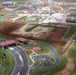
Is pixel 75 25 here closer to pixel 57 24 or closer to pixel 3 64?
pixel 57 24

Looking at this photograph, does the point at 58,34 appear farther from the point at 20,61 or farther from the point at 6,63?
the point at 6,63

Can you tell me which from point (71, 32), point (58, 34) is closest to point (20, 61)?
point (58, 34)

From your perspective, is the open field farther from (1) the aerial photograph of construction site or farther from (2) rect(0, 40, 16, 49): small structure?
(2) rect(0, 40, 16, 49): small structure

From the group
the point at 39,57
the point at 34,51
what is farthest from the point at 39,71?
A: the point at 34,51

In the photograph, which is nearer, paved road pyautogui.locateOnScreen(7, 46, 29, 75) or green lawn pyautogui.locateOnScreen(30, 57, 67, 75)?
green lawn pyautogui.locateOnScreen(30, 57, 67, 75)

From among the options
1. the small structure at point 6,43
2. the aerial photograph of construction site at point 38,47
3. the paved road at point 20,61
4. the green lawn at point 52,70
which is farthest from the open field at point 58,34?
the green lawn at point 52,70

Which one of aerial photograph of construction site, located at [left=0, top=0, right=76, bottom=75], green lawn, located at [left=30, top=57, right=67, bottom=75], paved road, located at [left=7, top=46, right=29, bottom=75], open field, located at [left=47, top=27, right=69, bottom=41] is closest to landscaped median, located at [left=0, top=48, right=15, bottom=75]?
aerial photograph of construction site, located at [left=0, top=0, right=76, bottom=75]
